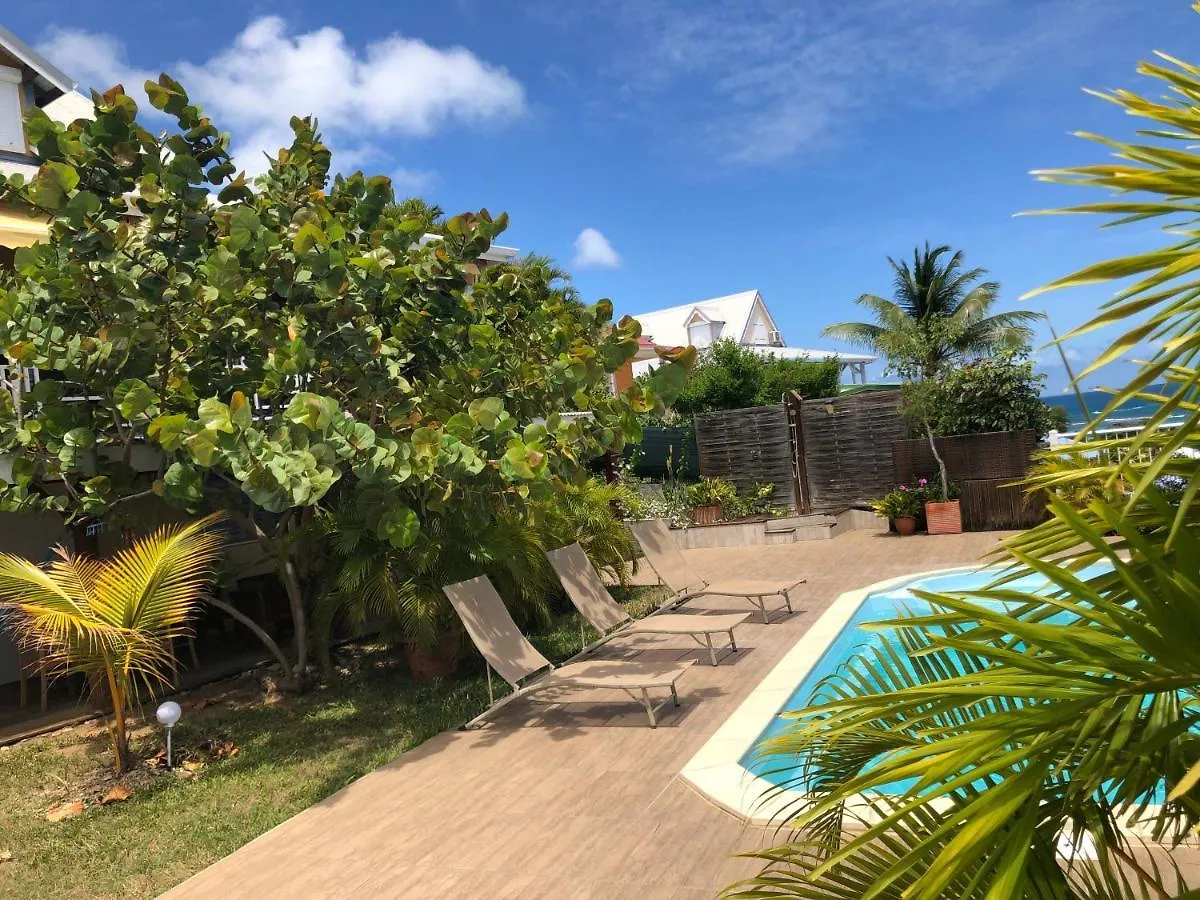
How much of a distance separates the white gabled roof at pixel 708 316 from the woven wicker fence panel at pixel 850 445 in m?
25.4

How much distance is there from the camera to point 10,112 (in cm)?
1150

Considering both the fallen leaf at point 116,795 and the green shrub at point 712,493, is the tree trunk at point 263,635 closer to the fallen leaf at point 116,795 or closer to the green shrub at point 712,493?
the fallen leaf at point 116,795

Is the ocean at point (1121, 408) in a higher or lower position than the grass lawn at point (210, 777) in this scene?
higher

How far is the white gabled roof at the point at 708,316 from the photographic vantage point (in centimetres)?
4488

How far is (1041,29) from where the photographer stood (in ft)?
19.5

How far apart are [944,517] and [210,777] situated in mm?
12765

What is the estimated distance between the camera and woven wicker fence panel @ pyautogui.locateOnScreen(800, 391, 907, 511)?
17.6 meters

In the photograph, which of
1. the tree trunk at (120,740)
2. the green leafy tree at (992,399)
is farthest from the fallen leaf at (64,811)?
the green leafy tree at (992,399)

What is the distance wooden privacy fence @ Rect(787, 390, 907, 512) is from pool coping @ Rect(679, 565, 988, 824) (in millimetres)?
8749

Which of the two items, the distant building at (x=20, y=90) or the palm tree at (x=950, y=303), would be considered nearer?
the distant building at (x=20, y=90)

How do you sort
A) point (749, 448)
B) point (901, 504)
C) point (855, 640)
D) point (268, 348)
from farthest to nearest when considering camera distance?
point (749, 448)
point (901, 504)
point (855, 640)
point (268, 348)

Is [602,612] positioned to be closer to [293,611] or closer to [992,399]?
[293,611]

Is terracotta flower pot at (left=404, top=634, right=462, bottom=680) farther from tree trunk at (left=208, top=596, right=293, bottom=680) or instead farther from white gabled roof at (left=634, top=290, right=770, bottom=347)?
white gabled roof at (left=634, top=290, right=770, bottom=347)

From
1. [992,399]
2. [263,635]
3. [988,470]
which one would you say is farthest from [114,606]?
[992,399]
